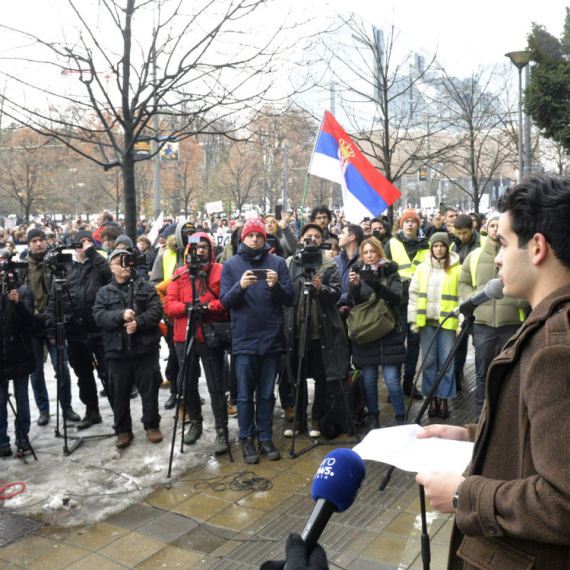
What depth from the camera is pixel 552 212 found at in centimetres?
159

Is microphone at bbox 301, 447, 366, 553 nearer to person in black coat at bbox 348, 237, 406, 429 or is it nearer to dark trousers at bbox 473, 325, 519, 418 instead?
person in black coat at bbox 348, 237, 406, 429

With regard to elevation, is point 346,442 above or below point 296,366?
below

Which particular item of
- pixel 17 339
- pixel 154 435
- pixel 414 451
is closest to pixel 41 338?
pixel 17 339

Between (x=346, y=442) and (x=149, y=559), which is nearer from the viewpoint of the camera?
(x=149, y=559)

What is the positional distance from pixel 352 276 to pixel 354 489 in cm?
460

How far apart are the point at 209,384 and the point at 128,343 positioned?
3.04 feet

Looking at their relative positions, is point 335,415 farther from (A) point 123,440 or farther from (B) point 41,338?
(B) point 41,338

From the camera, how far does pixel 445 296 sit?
671cm

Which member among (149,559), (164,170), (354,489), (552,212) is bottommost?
(149,559)

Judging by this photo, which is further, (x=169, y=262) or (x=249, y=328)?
(x=169, y=262)

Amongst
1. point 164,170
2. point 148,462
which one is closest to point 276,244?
point 148,462

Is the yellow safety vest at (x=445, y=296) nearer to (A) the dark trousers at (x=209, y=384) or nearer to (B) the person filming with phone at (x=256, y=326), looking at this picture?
(B) the person filming with phone at (x=256, y=326)

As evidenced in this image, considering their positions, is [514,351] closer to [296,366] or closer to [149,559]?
[149,559]

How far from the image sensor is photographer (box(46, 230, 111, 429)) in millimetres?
6785
